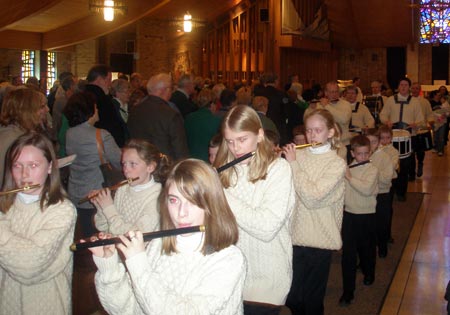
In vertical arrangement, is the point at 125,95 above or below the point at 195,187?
above

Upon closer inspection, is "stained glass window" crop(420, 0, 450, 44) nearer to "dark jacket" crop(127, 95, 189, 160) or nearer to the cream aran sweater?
the cream aran sweater

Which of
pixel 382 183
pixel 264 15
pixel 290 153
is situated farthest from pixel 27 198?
pixel 264 15

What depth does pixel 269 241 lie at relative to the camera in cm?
298

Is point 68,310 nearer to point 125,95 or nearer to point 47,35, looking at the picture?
point 125,95

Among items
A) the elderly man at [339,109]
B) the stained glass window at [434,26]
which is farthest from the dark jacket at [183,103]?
the stained glass window at [434,26]

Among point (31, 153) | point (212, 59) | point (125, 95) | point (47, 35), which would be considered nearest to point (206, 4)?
point (212, 59)

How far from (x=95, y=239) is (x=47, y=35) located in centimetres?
1455

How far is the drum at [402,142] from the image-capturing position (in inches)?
324

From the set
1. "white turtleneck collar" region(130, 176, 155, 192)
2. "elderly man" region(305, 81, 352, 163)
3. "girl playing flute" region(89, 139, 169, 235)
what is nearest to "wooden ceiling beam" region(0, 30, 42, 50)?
"elderly man" region(305, 81, 352, 163)

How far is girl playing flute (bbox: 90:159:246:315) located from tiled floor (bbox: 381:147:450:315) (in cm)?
311

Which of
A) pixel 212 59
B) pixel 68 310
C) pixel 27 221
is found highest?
pixel 212 59

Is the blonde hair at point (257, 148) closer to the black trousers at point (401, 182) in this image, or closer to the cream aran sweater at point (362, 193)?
the cream aran sweater at point (362, 193)

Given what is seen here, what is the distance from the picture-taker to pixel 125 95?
783cm

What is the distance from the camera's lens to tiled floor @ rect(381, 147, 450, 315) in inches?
199
